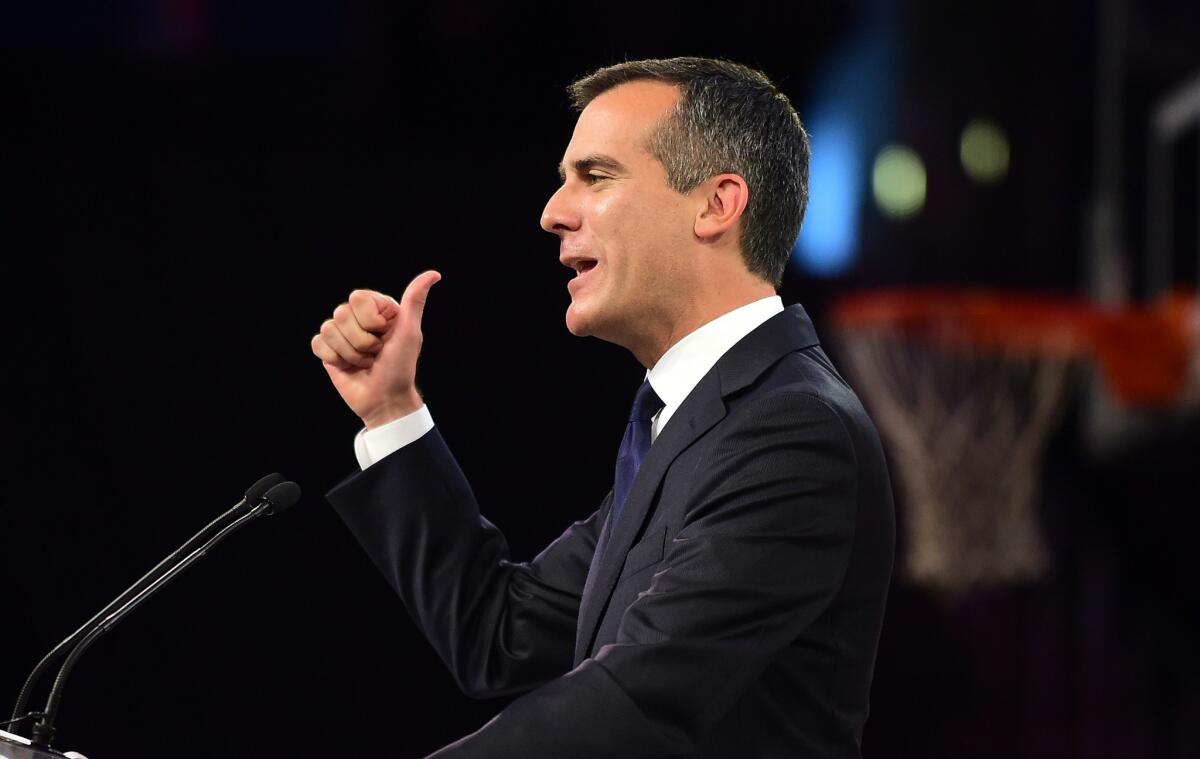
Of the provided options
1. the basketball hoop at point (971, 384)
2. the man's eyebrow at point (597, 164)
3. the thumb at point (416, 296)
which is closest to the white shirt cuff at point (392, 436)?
the thumb at point (416, 296)

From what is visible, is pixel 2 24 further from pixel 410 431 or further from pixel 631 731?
pixel 631 731

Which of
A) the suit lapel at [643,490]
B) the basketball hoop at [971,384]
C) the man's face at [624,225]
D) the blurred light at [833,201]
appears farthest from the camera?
the blurred light at [833,201]

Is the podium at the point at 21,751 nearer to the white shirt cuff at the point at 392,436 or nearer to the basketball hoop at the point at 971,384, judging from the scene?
the white shirt cuff at the point at 392,436

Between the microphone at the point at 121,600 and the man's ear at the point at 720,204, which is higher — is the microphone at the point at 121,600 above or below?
below

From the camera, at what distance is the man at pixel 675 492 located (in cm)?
121

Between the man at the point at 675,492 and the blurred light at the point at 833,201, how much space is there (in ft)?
13.6

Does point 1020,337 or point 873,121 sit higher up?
point 873,121

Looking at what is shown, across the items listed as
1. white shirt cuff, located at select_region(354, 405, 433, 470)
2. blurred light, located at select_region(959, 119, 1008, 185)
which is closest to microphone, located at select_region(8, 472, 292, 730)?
white shirt cuff, located at select_region(354, 405, 433, 470)

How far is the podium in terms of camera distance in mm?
1178

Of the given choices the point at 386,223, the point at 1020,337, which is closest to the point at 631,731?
the point at 386,223

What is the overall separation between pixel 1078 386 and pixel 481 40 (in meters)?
3.07

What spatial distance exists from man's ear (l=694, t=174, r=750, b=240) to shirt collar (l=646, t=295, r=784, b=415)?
0.09 meters

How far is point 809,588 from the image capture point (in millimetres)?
1257

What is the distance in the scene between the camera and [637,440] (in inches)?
59.7
